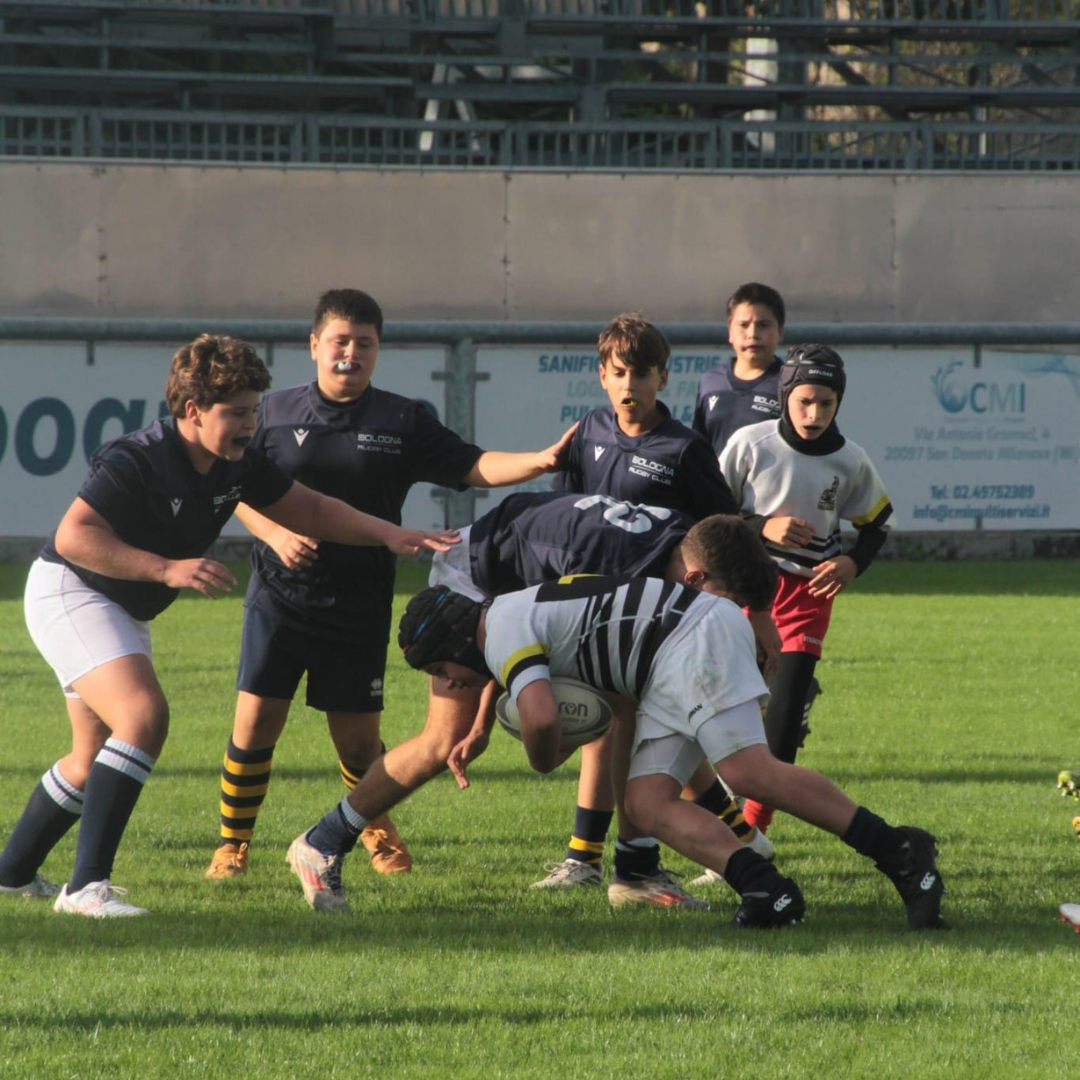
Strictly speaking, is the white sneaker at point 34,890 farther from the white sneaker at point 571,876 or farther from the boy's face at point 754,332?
the boy's face at point 754,332

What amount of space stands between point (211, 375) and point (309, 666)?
1.36 m

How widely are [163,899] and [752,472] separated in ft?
9.19

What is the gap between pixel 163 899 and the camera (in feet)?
18.5

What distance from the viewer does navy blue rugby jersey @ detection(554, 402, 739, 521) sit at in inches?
231

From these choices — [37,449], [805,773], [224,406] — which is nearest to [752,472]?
[805,773]

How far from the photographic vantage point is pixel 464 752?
5328mm

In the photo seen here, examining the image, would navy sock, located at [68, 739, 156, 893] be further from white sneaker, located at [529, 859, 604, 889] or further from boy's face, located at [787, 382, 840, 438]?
boy's face, located at [787, 382, 840, 438]

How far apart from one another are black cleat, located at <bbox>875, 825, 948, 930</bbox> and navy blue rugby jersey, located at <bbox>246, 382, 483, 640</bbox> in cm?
214

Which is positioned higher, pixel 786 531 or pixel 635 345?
pixel 635 345

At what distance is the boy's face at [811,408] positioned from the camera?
6574 mm

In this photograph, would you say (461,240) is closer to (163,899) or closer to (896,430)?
(896,430)

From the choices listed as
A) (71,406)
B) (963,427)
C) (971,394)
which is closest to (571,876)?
(71,406)

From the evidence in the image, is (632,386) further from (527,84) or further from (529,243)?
(527,84)

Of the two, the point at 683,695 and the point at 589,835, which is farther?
the point at 589,835
